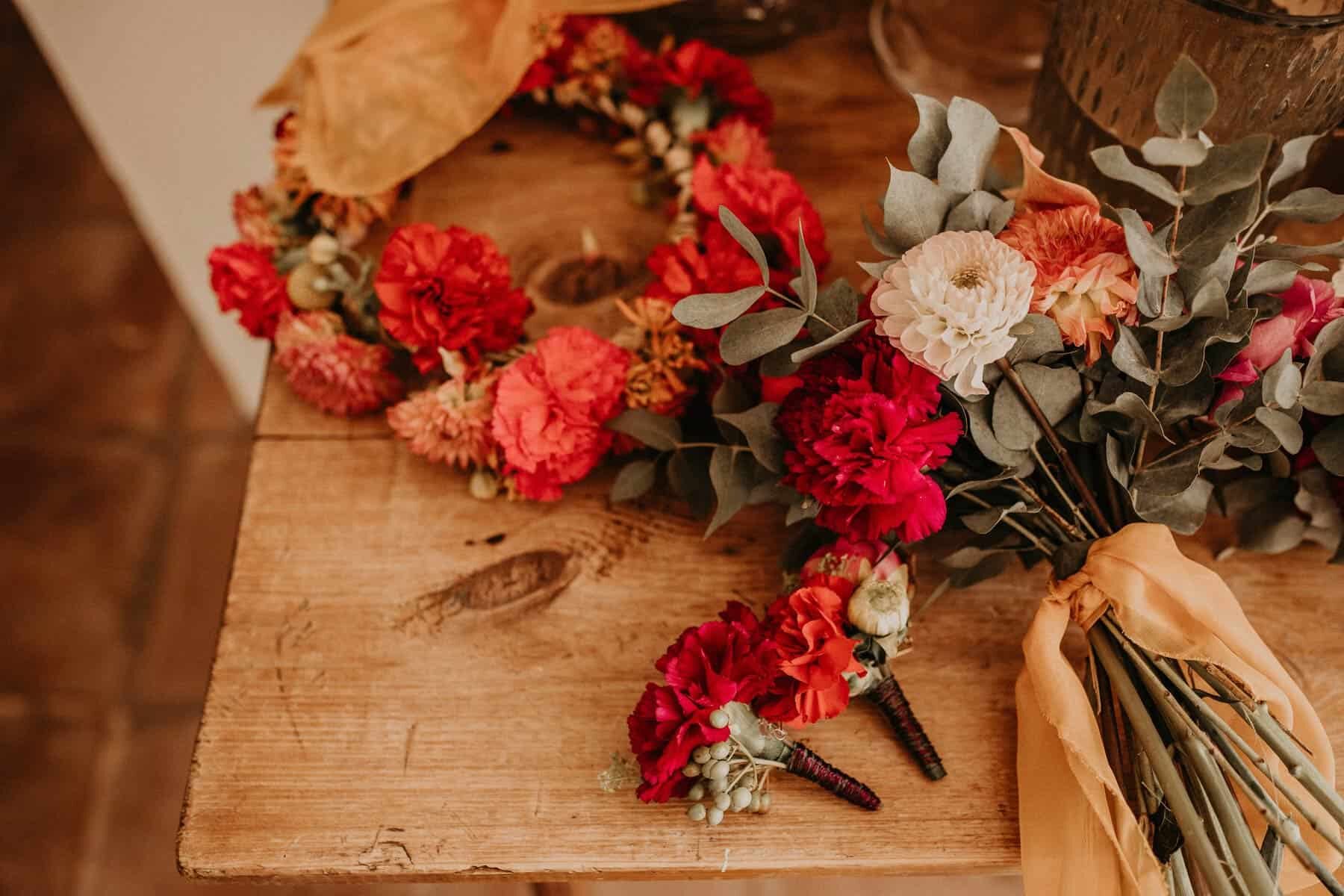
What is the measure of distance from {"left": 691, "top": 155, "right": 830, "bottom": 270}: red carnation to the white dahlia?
7.3 inches

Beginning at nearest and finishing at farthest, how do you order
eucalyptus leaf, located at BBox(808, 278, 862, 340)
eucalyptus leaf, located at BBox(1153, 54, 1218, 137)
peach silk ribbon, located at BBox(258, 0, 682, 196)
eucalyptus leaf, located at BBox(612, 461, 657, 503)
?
1. eucalyptus leaf, located at BBox(1153, 54, 1218, 137)
2. eucalyptus leaf, located at BBox(808, 278, 862, 340)
3. eucalyptus leaf, located at BBox(612, 461, 657, 503)
4. peach silk ribbon, located at BBox(258, 0, 682, 196)

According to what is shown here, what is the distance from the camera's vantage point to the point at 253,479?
74cm

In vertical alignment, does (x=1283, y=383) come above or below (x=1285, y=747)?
above

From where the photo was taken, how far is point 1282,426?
0.54 metres

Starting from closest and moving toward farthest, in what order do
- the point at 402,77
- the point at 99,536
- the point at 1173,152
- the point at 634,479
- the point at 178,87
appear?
the point at 1173,152 → the point at 634,479 → the point at 402,77 → the point at 178,87 → the point at 99,536

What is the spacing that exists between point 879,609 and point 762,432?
0.12 metres

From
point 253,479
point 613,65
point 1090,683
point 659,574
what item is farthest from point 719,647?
point 613,65

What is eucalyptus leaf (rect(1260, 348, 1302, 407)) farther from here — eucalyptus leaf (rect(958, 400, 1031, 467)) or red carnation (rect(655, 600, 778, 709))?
red carnation (rect(655, 600, 778, 709))

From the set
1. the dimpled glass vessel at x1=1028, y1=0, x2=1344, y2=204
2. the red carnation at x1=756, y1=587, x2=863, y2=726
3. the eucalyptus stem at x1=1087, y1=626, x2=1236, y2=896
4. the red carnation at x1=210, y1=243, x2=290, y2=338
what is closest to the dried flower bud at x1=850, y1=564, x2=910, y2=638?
the red carnation at x1=756, y1=587, x2=863, y2=726

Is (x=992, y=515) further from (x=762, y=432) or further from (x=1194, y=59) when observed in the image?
(x=1194, y=59)

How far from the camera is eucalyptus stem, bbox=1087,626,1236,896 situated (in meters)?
0.50

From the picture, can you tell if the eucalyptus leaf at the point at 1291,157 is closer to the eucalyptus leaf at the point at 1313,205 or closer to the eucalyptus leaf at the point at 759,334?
the eucalyptus leaf at the point at 1313,205

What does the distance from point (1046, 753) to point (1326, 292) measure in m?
0.29

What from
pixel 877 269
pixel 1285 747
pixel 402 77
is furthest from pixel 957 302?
A: pixel 402 77
